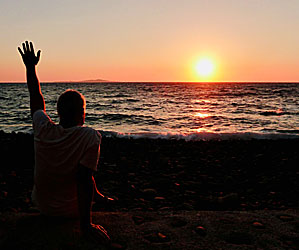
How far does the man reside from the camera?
2766 mm

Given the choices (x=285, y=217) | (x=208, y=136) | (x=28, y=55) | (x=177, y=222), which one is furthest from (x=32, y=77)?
(x=208, y=136)

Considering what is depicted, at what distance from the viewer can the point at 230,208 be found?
15.3ft

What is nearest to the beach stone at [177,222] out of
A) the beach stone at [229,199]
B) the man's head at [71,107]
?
the beach stone at [229,199]

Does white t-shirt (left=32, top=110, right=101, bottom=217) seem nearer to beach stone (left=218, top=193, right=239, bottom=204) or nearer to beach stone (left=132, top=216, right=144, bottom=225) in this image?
beach stone (left=132, top=216, right=144, bottom=225)

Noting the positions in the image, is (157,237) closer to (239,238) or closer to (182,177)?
(239,238)

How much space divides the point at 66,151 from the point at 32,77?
0.90 meters

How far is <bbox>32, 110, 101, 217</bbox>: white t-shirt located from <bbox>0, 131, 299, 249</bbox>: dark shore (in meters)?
0.71

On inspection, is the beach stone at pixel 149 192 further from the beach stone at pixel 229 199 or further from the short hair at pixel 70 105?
the short hair at pixel 70 105

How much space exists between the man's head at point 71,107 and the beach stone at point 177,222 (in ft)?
5.53

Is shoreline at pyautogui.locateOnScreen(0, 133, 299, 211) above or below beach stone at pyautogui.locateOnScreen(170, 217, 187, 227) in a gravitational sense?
below

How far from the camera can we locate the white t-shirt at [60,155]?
277 cm

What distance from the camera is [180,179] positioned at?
6.20 meters

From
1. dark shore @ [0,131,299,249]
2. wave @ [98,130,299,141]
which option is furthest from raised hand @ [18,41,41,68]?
wave @ [98,130,299,141]

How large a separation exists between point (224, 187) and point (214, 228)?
2.40 m
